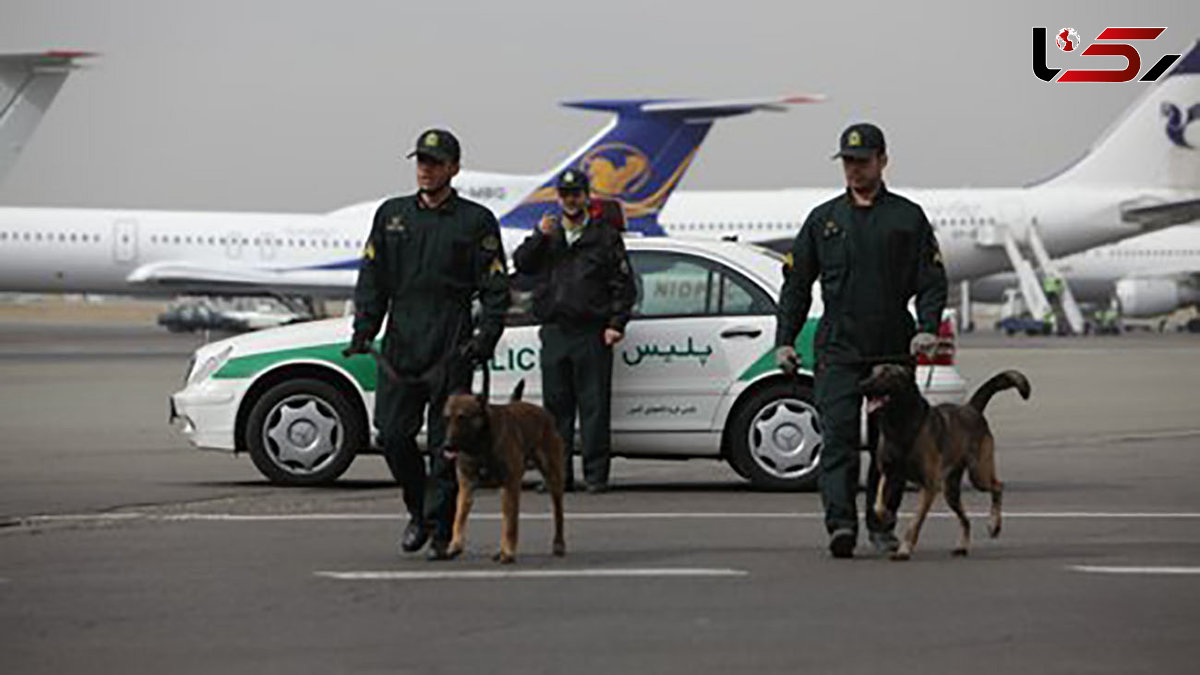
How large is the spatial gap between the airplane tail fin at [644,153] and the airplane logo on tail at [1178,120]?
20317 mm

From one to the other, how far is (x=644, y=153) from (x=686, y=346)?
1698 inches

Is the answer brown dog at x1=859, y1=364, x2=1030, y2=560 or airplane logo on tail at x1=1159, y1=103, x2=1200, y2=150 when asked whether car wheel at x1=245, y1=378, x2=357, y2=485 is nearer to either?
brown dog at x1=859, y1=364, x2=1030, y2=560

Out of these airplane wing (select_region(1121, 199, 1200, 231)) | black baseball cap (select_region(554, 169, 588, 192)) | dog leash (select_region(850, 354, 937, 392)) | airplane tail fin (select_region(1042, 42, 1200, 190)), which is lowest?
dog leash (select_region(850, 354, 937, 392))

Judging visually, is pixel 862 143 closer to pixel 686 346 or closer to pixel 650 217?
pixel 686 346

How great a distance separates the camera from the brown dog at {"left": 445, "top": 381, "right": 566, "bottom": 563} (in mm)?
11414

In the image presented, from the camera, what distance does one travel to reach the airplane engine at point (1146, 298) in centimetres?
8806

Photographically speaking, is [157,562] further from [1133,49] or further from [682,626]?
[1133,49]

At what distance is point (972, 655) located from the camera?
8797 millimetres

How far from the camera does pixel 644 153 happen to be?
5956 cm

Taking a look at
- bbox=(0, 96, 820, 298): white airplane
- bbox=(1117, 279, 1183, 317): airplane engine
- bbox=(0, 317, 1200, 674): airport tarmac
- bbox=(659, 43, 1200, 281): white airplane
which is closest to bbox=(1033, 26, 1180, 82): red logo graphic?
bbox=(0, 317, 1200, 674): airport tarmac

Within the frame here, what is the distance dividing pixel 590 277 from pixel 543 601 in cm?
591

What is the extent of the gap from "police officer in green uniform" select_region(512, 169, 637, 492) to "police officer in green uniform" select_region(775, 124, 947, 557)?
3995mm

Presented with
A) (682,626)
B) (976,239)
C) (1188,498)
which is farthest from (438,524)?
(976,239)

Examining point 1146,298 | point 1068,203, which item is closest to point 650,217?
point 1068,203
